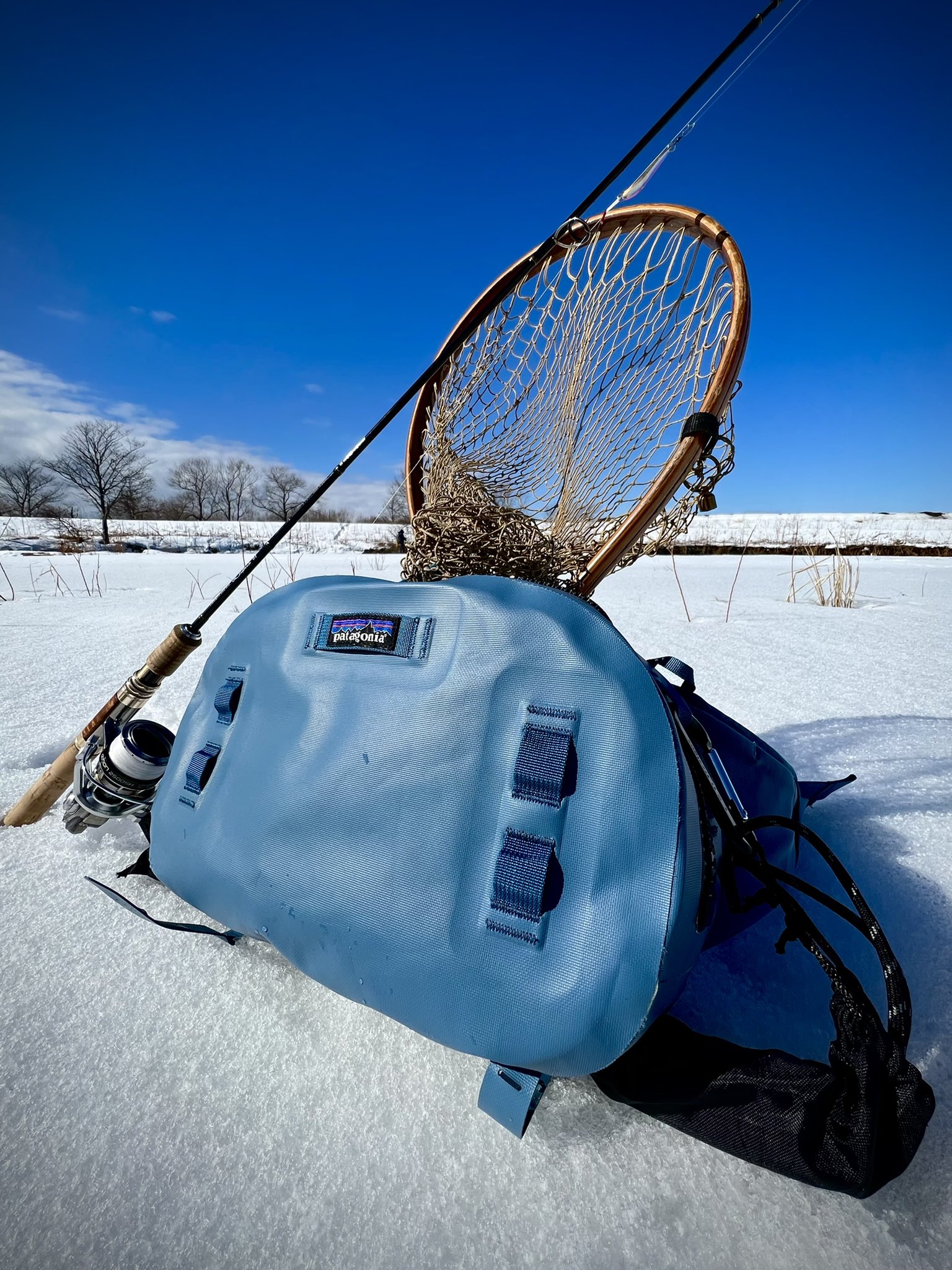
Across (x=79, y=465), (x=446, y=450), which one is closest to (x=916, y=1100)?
(x=446, y=450)

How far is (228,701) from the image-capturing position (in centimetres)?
86

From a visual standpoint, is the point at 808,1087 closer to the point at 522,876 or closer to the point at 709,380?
the point at 522,876

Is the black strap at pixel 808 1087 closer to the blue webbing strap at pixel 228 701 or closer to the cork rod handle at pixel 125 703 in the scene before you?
the blue webbing strap at pixel 228 701

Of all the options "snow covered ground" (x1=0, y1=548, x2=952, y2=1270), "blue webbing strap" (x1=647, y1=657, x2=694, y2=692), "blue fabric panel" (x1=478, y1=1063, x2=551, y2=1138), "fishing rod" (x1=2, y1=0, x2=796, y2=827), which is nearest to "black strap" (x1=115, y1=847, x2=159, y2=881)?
"snow covered ground" (x1=0, y1=548, x2=952, y2=1270)

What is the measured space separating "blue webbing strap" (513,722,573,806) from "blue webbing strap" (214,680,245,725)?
49 cm

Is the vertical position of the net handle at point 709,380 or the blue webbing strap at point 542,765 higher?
the net handle at point 709,380

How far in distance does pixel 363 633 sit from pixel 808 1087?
0.67 meters

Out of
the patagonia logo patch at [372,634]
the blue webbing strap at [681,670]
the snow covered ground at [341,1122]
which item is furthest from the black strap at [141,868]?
the blue webbing strap at [681,670]

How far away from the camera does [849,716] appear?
1.69m

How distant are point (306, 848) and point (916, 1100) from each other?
640 millimetres

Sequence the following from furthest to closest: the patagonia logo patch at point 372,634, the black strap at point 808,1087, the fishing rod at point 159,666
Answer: the fishing rod at point 159,666 < the patagonia logo patch at point 372,634 < the black strap at point 808,1087

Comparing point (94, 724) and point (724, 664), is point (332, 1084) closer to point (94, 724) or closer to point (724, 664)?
point (94, 724)

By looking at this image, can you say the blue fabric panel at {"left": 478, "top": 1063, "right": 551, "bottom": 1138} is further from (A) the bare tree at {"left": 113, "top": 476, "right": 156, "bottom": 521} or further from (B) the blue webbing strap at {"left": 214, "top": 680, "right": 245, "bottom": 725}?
(A) the bare tree at {"left": 113, "top": 476, "right": 156, "bottom": 521}

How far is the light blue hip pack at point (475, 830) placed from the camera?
56cm
